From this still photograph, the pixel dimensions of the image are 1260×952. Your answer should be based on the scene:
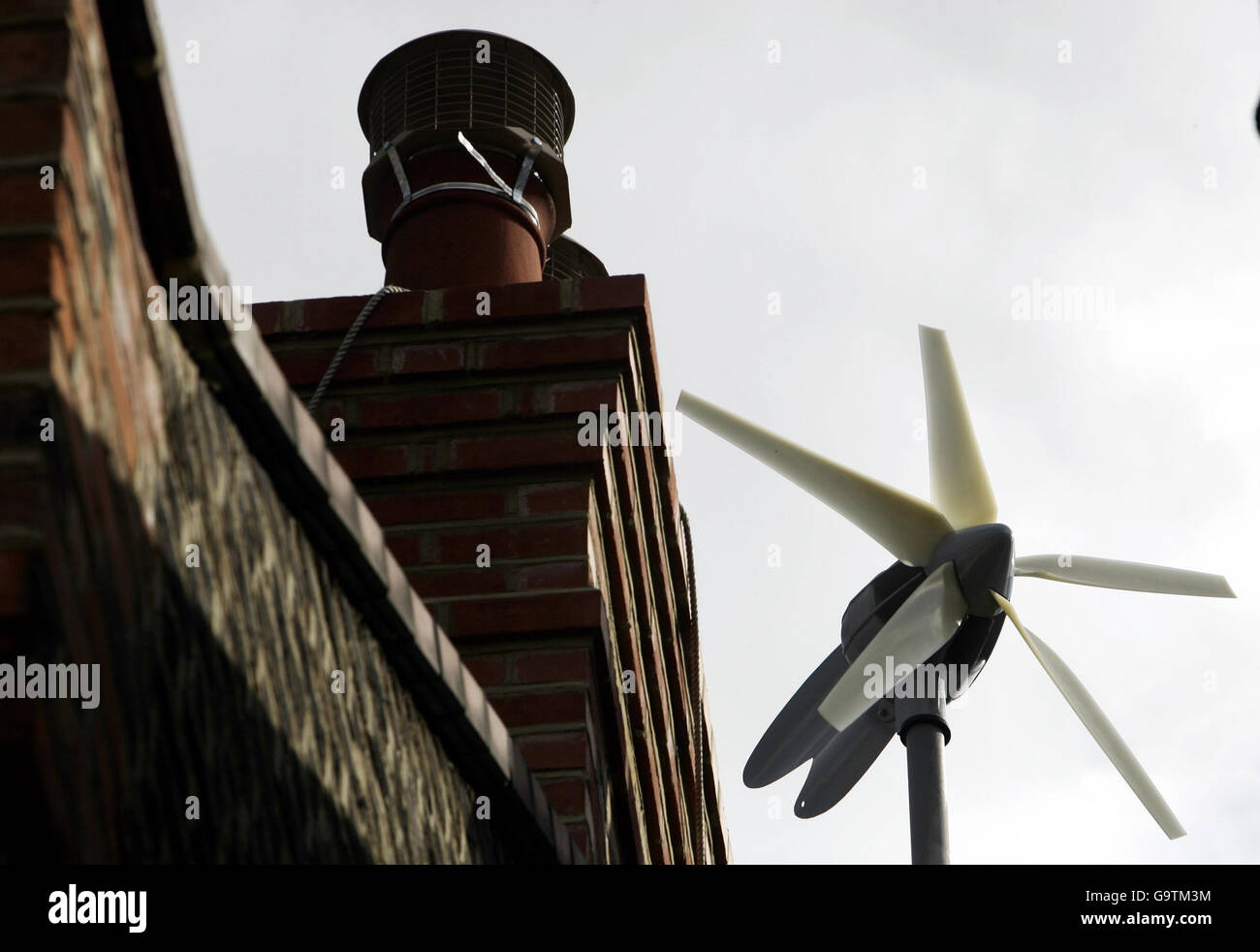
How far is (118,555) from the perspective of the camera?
6.65ft

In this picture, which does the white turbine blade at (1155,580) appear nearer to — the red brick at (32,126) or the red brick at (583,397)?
the red brick at (583,397)

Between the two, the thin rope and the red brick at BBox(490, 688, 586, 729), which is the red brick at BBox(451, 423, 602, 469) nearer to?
the thin rope

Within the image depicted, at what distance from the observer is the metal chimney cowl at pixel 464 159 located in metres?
6.18

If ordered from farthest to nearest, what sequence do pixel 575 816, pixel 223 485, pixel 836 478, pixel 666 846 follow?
pixel 836 478 < pixel 666 846 < pixel 575 816 < pixel 223 485

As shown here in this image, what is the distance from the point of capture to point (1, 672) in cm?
178

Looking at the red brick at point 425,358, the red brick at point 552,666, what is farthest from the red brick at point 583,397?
the red brick at point 552,666

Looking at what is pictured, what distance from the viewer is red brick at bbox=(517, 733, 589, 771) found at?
411cm

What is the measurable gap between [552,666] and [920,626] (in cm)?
308

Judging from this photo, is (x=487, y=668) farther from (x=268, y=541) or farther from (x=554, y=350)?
(x=268, y=541)

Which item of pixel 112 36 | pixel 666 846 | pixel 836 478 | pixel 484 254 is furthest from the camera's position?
pixel 836 478

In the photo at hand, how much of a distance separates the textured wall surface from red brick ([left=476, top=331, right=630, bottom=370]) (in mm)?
1999
